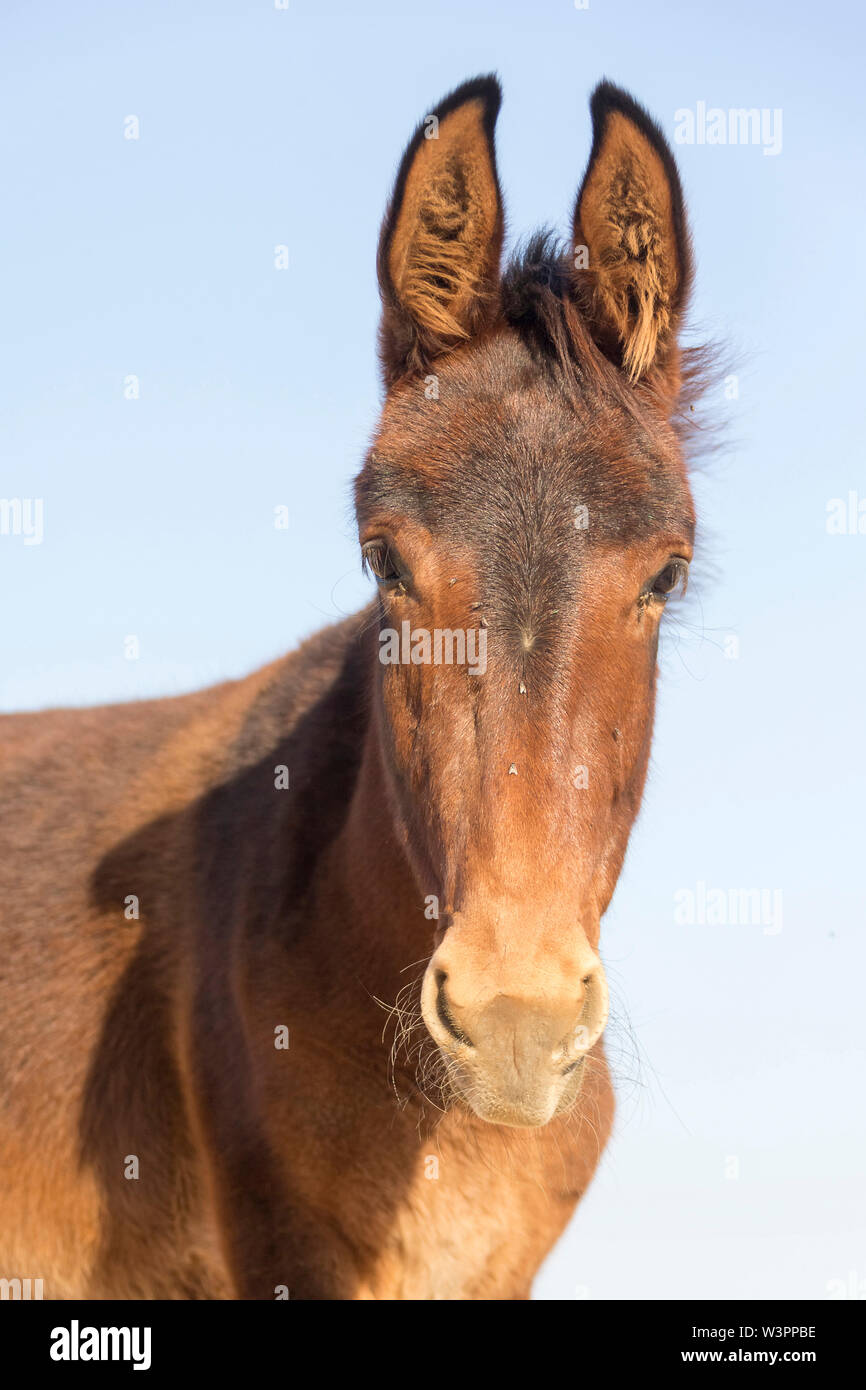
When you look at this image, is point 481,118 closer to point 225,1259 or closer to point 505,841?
point 505,841

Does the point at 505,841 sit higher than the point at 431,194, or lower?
lower

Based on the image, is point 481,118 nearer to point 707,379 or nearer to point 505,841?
point 707,379

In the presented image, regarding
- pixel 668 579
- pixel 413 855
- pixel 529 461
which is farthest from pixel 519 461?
pixel 413 855

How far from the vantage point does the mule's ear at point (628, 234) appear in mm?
5031

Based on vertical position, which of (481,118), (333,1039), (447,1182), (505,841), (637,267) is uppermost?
(481,118)

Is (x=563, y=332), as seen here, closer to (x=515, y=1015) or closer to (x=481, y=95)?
(x=481, y=95)

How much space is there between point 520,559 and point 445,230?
5.26 feet

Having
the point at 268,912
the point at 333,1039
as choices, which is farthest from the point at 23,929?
the point at 333,1039

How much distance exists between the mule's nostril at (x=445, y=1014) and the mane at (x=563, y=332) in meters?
2.02

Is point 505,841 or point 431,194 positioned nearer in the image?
point 505,841

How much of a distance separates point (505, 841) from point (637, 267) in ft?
7.79
